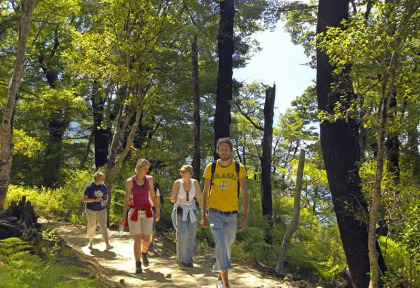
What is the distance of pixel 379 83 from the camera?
6121 millimetres

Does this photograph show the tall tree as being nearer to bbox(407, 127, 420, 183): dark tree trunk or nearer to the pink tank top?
the pink tank top

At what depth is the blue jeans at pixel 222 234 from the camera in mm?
5094

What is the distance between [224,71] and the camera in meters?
13.4

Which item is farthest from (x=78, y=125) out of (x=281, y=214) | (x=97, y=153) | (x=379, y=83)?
(x=379, y=83)

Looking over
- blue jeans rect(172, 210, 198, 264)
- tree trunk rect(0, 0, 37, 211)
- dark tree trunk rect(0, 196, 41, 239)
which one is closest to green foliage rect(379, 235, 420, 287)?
blue jeans rect(172, 210, 198, 264)

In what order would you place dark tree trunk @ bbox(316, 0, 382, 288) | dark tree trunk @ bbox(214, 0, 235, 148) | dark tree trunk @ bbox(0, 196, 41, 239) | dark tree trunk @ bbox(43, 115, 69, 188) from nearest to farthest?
dark tree trunk @ bbox(0, 196, 41, 239), dark tree trunk @ bbox(316, 0, 382, 288), dark tree trunk @ bbox(214, 0, 235, 148), dark tree trunk @ bbox(43, 115, 69, 188)

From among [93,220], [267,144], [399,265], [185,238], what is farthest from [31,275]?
[267,144]

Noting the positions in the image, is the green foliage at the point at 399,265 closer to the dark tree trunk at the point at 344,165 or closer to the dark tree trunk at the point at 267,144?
the dark tree trunk at the point at 344,165

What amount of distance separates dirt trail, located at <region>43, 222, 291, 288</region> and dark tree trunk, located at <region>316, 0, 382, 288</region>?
160 centimetres

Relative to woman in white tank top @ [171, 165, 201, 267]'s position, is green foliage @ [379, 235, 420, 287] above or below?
below

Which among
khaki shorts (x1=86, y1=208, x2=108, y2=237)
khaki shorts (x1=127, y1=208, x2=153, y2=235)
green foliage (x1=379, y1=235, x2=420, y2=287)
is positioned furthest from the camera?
khaki shorts (x1=86, y1=208, x2=108, y2=237)

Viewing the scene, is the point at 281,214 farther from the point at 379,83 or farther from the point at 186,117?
the point at 379,83

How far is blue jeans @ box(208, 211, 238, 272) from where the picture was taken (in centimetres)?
509

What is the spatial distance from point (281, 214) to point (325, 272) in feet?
31.2
